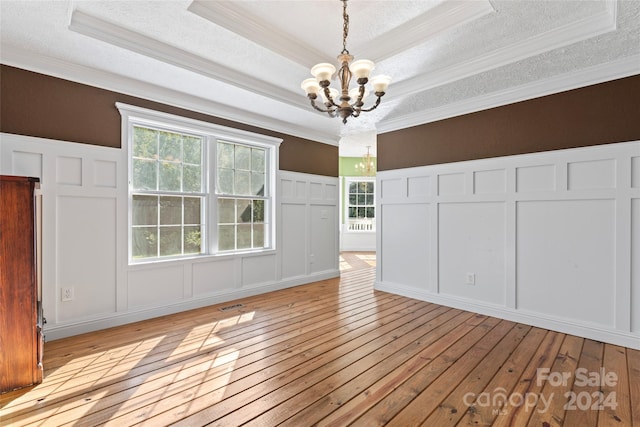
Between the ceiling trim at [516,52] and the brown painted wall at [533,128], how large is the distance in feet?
2.54

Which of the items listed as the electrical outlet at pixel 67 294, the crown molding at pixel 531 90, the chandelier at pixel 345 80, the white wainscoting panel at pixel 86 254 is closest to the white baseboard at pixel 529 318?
the crown molding at pixel 531 90

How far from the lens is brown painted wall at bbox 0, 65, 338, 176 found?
8.86 feet

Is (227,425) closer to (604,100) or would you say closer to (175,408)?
(175,408)

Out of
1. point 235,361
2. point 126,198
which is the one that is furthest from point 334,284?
point 126,198

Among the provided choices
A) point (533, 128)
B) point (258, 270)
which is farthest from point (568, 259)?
point (258, 270)

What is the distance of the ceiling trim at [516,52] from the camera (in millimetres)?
2430

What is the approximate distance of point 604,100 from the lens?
296cm

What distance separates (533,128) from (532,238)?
1.22 metres

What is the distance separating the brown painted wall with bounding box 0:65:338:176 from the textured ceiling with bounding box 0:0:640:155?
105 millimetres

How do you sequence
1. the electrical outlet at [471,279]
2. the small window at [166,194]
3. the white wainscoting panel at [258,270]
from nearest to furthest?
the small window at [166,194], the electrical outlet at [471,279], the white wainscoting panel at [258,270]

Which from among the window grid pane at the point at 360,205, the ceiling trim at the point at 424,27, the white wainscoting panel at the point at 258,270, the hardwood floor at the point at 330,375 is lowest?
the hardwood floor at the point at 330,375

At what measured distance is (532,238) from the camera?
3.38m

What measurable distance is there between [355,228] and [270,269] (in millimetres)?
5172

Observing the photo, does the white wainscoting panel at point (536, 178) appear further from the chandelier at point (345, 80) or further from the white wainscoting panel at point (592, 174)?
the chandelier at point (345, 80)
